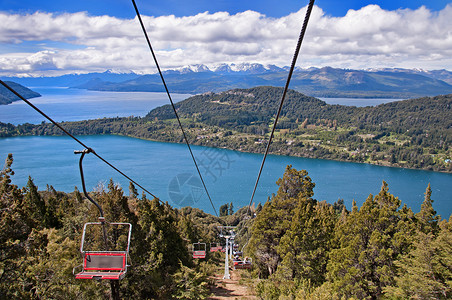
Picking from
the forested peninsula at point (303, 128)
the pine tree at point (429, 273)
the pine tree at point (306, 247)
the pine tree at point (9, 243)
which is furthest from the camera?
the forested peninsula at point (303, 128)

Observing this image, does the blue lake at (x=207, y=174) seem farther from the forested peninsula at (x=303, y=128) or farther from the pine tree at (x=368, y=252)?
the pine tree at (x=368, y=252)

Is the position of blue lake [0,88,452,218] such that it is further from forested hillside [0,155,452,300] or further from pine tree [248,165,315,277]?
pine tree [248,165,315,277]

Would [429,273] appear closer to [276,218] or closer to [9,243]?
[276,218]

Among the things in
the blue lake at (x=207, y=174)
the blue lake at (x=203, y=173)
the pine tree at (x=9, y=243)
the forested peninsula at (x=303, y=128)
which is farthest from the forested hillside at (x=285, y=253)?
the forested peninsula at (x=303, y=128)

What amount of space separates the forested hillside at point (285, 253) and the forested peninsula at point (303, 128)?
71530mm

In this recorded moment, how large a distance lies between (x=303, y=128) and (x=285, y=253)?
110436 mm

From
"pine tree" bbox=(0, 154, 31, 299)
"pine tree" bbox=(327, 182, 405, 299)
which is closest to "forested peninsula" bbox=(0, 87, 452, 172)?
"pine tree" bbox=(327, 182, 405, 299)

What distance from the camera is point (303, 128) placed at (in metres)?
117

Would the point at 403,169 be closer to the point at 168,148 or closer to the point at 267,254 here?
the point at 168,148

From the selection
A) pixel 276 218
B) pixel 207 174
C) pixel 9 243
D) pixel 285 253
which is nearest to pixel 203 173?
pixel 207 174

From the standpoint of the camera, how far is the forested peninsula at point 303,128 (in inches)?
3241

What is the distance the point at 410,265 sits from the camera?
316 inches

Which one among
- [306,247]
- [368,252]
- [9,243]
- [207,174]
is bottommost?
[207,174]

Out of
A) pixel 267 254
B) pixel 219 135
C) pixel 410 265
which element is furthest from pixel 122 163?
pixel 410 265
